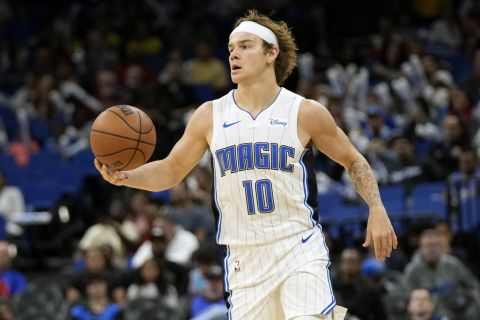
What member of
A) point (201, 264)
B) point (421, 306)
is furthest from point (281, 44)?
point (201, 264)

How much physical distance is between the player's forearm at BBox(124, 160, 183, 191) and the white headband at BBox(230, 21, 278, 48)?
0.86 meters

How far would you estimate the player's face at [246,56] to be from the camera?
5953 mm

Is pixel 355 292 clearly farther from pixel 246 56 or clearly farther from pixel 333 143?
pixel 246 56

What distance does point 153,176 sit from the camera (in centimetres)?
605

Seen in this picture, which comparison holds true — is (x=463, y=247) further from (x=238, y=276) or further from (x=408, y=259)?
(x=238, y=276)

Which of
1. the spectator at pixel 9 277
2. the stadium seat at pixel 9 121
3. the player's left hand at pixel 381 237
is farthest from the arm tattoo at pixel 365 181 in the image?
the stadium seat at pixel 9 121

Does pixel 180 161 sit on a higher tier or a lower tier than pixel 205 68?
lower

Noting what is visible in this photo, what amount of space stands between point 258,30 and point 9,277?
7403 mm

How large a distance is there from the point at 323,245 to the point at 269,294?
0.42 m

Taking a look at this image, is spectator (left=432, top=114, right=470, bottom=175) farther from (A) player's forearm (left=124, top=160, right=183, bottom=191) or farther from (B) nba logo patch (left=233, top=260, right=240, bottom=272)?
(B) nba logo patch (left=233, top=260, right=240, bottom=272)

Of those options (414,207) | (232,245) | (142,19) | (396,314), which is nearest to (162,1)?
(142,19)

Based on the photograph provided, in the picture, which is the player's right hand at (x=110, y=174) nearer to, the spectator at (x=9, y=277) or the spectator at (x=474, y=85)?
the spectator at (x=9, y=277)

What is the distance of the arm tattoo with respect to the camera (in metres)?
5.77

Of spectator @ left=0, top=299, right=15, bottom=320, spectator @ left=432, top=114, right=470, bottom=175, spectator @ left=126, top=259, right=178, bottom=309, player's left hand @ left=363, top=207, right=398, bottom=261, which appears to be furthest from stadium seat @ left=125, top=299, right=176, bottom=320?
player's left hand @ left=363, top=207, right=398, bottom=261
